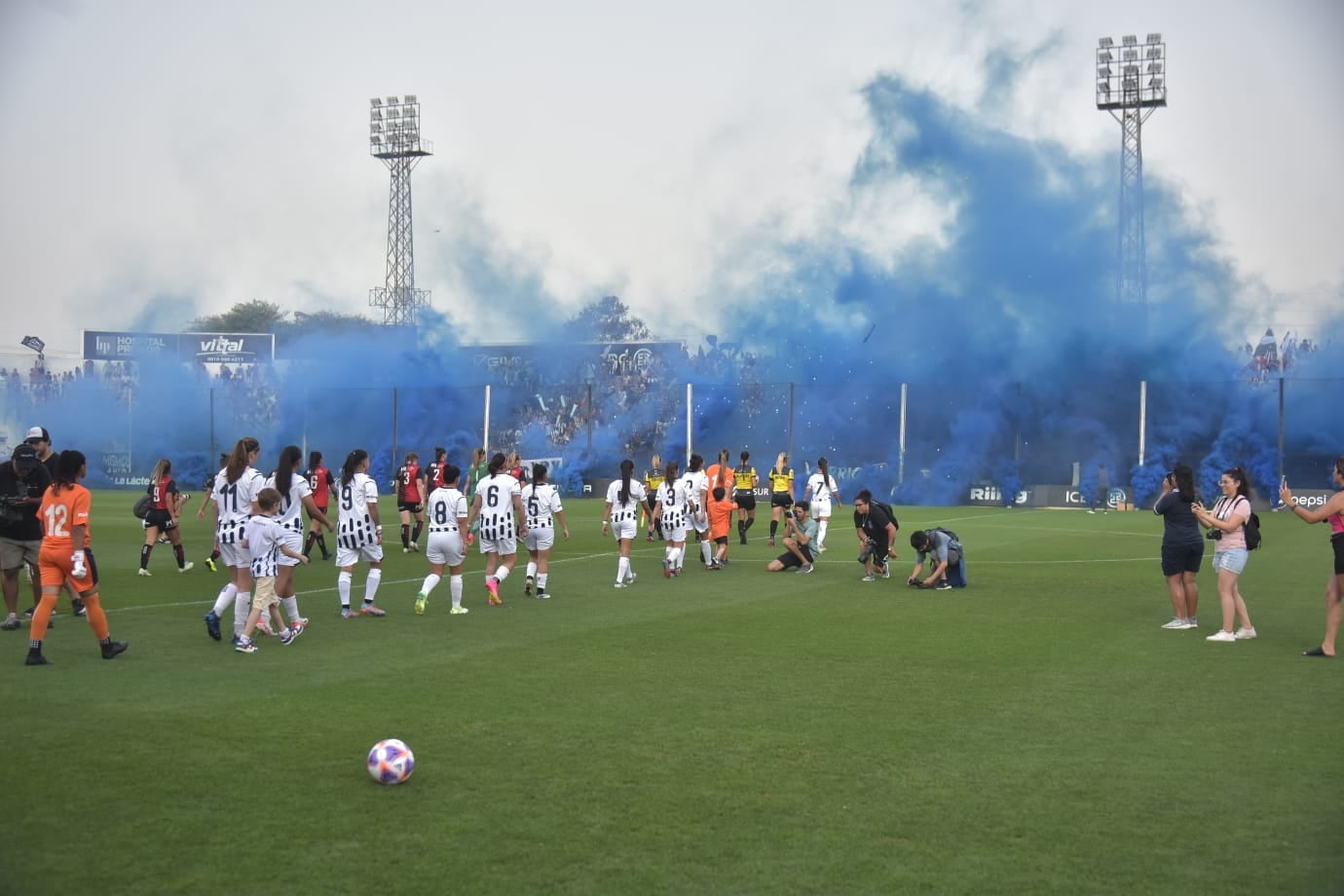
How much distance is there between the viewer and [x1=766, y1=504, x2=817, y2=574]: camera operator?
20.4 metres

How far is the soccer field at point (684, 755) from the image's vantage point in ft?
19.2

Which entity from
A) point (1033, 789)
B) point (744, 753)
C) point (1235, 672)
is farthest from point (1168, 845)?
point (1235, 672)

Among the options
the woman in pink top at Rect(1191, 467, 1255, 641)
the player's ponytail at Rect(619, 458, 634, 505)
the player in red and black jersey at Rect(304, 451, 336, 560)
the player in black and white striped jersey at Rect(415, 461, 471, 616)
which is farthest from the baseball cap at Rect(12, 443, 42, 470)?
the woman in pink top at Rect(1191, 467, 1255, 641)

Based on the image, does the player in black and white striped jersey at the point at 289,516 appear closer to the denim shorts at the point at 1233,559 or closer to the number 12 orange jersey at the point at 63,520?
the number 12 orange jersey at the point at 63,520

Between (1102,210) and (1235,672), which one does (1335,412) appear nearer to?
(1102,210)

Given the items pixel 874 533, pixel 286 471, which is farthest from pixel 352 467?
pixel 874 533

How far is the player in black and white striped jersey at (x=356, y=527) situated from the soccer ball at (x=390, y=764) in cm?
746

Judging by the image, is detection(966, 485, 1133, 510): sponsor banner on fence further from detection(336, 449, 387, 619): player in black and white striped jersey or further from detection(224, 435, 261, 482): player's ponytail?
detection(224, 435, 261, 482): player's ponytail

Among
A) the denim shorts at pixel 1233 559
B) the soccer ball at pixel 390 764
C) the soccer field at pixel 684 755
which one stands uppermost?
the denim shorts at pixel 1233 559

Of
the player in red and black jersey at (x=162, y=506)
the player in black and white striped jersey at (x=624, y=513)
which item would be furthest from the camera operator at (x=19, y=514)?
the player in black and white striped jersey at (x=624, y=513)

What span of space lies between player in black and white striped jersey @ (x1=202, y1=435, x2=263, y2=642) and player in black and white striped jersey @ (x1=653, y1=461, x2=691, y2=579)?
7707mm

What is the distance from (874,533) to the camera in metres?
19.2

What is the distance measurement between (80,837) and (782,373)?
51.0m

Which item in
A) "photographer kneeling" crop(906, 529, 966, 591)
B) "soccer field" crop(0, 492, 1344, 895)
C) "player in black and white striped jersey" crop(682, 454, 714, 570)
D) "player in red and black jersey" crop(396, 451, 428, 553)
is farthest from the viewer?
"player in red and black jersey" crop(396, 451, 428, 553)
